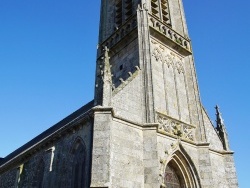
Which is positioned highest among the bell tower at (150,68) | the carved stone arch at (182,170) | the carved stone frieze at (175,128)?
the bell tower at (150,68)

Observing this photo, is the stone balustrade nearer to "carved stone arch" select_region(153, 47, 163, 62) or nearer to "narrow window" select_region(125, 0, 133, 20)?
"carved stone arch" select_region(153, 47, 163, 62)

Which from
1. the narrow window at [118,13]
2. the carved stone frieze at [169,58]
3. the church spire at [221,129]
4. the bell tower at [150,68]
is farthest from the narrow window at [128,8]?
the church spire at [221,129]

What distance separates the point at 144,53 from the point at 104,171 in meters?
5.96

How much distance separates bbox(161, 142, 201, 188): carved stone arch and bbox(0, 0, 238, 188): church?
0.04 meters

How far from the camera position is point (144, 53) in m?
13.3

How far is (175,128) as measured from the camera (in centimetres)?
1252

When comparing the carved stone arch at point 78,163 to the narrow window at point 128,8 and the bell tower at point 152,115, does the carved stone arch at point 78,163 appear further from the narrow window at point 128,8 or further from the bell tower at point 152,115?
the narrow window at point 128,8

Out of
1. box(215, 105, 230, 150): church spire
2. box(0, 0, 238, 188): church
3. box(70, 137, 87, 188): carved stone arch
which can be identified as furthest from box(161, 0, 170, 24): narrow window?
box(70, 137, 87, 188): carved stone arch

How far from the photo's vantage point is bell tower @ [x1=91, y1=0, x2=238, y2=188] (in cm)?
1015

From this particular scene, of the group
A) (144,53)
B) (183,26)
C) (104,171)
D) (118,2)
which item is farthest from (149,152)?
(118,2)

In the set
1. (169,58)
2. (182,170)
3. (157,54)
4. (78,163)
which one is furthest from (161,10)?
(78,163)

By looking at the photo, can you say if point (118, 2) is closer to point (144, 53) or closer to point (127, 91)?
point (144, 53)

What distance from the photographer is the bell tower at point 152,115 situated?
10148mm

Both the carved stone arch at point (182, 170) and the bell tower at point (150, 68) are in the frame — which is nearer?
the bell tower at point (150, 68)
